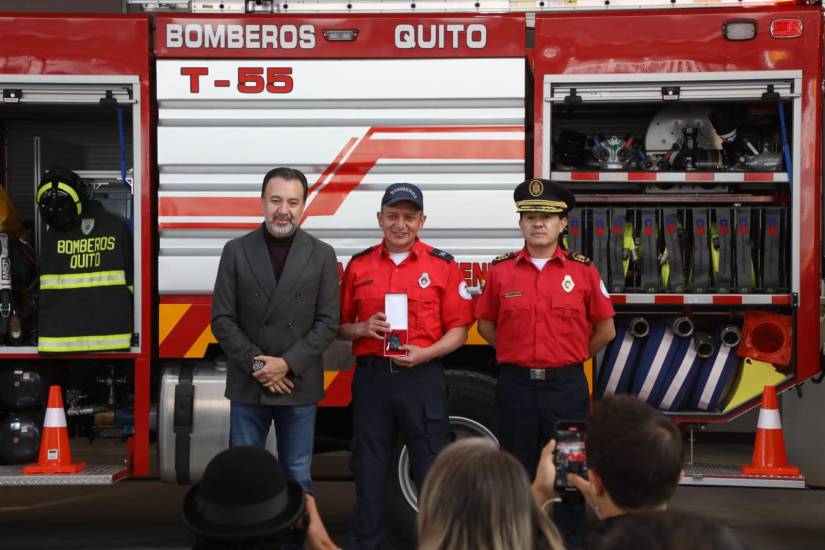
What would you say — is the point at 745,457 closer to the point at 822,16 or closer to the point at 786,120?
the point at 786,120

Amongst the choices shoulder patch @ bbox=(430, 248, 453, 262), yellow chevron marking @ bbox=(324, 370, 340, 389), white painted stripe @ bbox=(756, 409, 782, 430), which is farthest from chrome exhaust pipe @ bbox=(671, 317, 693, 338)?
yellow chevron marking @ bbox=(324, 370, 340, 389)

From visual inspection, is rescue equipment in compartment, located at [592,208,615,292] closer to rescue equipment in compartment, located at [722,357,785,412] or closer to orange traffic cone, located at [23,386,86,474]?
rescue equipment in compartment, located at [722,357,785,412]

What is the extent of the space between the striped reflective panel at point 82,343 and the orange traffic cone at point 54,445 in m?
0.25

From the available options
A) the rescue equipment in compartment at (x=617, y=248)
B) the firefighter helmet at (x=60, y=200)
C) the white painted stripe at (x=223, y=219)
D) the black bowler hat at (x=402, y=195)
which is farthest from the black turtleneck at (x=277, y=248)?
the rescue equipment in compartment at (x=617, y=248)

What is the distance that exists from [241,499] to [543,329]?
3153 millimetres

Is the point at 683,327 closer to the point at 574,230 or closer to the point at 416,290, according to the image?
the point at 574,230

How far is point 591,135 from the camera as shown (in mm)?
6234

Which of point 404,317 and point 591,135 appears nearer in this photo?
point 404,317

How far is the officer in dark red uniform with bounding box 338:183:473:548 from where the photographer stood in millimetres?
5227

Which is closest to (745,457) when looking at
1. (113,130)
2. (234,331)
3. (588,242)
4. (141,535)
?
(588,242)

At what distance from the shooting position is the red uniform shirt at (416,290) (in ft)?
17.3

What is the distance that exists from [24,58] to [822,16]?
14.0 ft

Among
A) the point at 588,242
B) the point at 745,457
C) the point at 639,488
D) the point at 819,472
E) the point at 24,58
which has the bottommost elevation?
the point at 819,472

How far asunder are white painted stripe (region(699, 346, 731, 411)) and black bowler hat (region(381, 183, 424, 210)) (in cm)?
197
